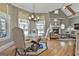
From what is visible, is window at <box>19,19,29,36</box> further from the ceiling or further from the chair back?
the ceiling

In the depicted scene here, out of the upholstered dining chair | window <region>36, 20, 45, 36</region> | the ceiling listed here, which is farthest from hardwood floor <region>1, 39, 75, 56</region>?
the ceiling

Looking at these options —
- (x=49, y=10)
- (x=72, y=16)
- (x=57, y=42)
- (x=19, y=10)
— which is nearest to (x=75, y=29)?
(x=72, y=16)

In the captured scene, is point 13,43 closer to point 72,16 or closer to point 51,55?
point 51,55

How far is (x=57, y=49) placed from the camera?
204cm

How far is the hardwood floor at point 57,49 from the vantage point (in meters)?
1.91

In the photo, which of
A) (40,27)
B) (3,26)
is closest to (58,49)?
(40,27)

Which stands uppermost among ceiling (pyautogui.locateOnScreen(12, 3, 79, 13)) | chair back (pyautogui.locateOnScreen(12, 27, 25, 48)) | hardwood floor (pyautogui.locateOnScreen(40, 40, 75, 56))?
ceiling (pyautogui.locateOnScreen(12, 3, 79, 13))

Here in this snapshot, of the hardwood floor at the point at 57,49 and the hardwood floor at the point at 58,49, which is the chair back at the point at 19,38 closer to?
the hardwood floor at the point at 57,49

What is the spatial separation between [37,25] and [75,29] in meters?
0.64

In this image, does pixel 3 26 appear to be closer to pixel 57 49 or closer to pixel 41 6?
pixel 41 6

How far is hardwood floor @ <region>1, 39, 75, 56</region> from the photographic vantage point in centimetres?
191

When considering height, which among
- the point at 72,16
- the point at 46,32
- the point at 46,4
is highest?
the point at 46,4

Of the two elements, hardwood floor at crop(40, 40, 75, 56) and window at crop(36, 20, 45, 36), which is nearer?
hardwood floor at crop(40, 40, 75, 56)

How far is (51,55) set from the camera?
191 cm
